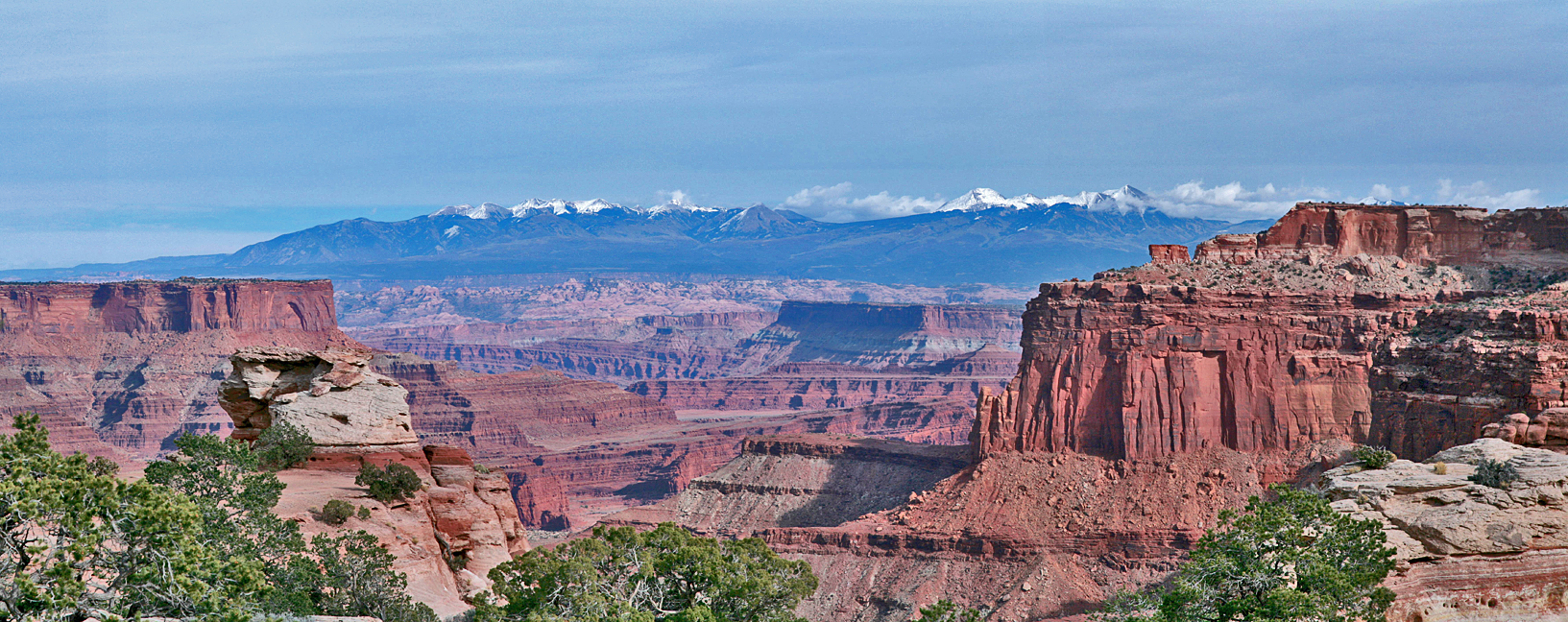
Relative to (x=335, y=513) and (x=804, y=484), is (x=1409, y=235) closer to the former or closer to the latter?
(x=804, y=484)

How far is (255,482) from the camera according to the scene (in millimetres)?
47688

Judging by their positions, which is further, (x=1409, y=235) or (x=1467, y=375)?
(x=1409, y=235)

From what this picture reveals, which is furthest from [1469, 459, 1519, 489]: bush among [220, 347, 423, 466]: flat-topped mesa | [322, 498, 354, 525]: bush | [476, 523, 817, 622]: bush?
[220, 347, 423, 466]: flat-topped mesa

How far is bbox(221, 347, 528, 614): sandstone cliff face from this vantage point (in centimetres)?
5322

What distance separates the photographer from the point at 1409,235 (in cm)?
11169

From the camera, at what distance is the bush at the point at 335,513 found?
5144 cm

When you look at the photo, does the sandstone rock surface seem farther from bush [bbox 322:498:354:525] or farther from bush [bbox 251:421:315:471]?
bush [bbox 322:498:354:525]

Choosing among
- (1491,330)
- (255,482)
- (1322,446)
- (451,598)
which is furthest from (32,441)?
(1322,446)

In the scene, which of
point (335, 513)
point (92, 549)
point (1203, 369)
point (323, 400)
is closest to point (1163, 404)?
point (1203, 369)

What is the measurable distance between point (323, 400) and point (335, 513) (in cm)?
868

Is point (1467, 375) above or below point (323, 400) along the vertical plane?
below

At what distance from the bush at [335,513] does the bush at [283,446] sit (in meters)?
5.23

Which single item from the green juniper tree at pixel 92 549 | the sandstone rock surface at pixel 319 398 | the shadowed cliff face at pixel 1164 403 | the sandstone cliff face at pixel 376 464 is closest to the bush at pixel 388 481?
the sandstone cliff face at pixel 376 464

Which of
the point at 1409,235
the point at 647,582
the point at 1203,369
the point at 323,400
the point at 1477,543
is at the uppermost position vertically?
the point at 1409,235
